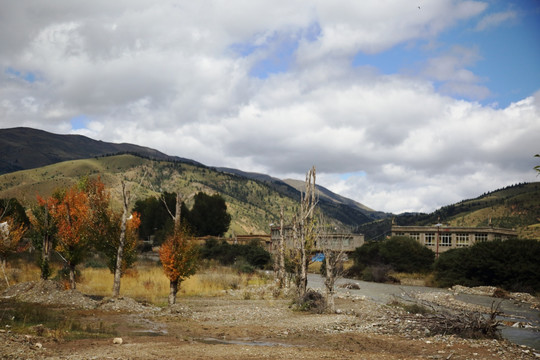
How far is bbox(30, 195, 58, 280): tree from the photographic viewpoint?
35344mm

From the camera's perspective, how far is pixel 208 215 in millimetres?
112750

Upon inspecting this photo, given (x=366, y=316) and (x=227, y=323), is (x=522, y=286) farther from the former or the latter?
(x=227, y=323)

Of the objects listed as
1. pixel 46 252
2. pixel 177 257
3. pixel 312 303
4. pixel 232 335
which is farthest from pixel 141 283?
pixel 232 335

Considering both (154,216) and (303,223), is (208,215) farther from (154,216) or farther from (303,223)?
(303,223)

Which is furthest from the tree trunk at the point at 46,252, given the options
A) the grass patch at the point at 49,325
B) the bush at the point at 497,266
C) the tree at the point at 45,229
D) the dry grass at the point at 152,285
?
the bush at the point at 497,266

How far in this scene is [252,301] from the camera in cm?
3681

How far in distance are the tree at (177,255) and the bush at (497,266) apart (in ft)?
132

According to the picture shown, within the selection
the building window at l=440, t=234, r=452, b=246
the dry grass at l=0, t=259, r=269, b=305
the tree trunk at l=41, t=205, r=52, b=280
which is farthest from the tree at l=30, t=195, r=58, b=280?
the building window at l=440, t=234, r=452, b=246

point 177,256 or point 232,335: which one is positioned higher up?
point 177,256

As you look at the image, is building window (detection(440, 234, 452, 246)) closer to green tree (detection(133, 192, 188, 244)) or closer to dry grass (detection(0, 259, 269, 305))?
dry grass (detection(0, 259, 269, 305))

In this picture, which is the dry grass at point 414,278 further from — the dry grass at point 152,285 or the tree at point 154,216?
the tree at point 154,216

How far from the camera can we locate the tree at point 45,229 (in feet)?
116

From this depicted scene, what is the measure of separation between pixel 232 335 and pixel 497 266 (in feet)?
151

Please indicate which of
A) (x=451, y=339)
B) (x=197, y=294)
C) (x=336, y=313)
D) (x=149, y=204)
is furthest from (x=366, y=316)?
(x=149, y=204)
